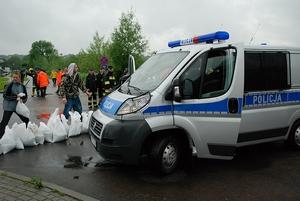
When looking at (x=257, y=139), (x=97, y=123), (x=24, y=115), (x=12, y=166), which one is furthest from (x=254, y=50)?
(x=24, y=115)

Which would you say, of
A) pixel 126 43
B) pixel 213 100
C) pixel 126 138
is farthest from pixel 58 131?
pixel 126 43

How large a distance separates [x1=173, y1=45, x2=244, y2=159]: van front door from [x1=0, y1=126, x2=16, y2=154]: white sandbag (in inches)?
138

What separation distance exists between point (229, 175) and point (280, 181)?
31.3 inches

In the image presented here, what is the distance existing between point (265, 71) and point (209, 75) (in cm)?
130

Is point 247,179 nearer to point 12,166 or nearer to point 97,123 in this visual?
point 97,123

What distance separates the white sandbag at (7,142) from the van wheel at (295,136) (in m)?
5.57

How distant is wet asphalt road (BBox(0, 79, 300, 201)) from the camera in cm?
519

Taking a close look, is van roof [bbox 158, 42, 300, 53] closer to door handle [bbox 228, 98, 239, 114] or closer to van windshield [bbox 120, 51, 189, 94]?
van windshield [bbox 120, 51, 189, 94]

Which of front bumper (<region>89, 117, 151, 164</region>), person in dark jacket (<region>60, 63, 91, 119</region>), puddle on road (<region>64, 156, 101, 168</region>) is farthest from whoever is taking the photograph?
person in dark jacket (<region>60, 63, 91, 119</region>)

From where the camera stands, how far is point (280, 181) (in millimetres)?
5746

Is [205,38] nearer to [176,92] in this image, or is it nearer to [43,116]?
[176,92]

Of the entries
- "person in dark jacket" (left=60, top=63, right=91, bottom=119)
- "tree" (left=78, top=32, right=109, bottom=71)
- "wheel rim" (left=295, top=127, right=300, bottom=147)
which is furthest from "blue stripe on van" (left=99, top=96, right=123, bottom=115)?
"tree" (left=78, top=32, right=109, bottom=71)

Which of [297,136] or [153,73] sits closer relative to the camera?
[153,73]

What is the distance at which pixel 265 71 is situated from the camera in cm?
665
